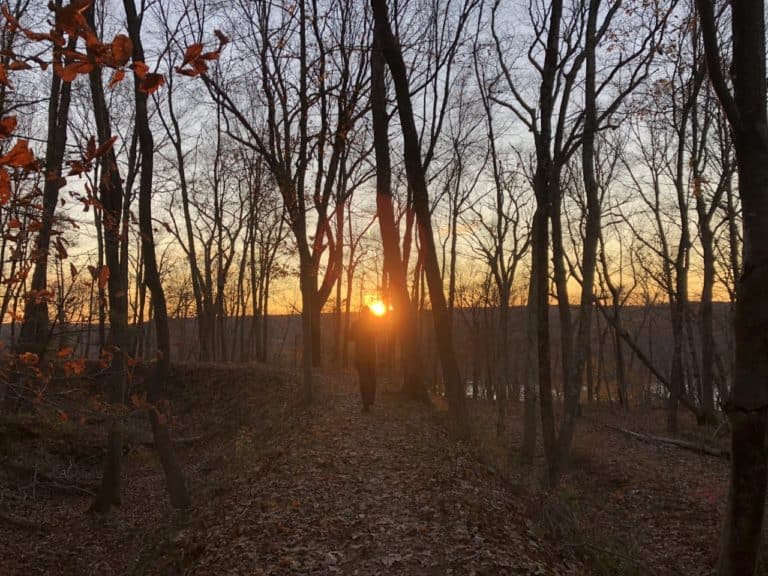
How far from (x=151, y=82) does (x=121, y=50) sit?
21 centimetres

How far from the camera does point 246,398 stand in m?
16.6

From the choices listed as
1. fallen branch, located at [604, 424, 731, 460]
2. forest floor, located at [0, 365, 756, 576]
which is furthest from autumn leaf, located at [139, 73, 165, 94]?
fallen branch, located at [604, 424, 731, 460]

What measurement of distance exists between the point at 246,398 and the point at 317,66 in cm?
1003

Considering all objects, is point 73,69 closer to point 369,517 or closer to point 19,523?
point 369,517

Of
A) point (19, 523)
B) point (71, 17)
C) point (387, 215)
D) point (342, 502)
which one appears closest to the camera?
point (71, 17)

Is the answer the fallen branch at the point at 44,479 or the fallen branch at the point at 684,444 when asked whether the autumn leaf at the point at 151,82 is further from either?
the fallen branch at the point at 684,444

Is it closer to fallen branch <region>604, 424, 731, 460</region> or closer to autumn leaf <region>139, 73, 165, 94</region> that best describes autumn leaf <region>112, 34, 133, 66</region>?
autumn leaf <region>139, 73, 165, 94</region>

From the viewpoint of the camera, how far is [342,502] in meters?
6.79

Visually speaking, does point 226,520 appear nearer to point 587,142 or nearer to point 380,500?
point 380,500

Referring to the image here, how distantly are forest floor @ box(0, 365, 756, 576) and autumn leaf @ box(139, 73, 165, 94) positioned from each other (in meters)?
4.30

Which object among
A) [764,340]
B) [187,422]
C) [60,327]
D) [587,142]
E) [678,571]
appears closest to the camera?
[764,340]

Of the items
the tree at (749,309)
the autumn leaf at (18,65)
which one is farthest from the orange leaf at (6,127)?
the tree at (749,309)

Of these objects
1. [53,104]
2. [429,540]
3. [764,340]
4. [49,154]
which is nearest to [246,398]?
[49,154]

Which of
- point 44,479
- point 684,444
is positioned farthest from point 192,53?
point 684,444
